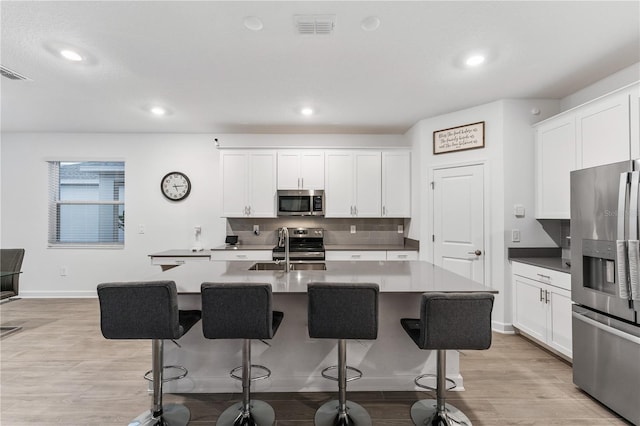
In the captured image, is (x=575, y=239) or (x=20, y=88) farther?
(x=20, y=88)

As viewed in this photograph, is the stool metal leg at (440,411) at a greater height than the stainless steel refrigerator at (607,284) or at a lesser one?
lesser

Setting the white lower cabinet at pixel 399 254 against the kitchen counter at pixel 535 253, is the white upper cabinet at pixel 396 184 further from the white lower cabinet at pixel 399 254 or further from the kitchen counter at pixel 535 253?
the kitchen counter at pixel 535 253

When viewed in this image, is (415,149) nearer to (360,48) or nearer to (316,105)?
(316,105)

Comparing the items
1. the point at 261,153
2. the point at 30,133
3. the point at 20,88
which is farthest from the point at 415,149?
the point at 30,133

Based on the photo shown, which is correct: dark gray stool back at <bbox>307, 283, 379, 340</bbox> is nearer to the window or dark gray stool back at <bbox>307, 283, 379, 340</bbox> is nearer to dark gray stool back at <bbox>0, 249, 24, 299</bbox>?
dark gray stool back at <bbox>0, 249, 24, 299</bbox>

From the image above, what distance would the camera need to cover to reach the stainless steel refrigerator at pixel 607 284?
1.91m

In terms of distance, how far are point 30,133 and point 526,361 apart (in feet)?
24.3

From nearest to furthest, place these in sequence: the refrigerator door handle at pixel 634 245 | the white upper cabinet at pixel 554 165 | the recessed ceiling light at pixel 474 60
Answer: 1. the refrigerator door handle at pixel 634 245
2. the recessed ceiling light at pixel 474 60
3. the white upper cabinet at pixel 554 165

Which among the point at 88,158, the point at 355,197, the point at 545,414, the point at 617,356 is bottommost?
the point at 545,414

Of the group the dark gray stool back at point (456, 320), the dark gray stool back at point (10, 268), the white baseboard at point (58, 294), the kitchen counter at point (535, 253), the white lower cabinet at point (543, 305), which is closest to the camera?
the dark gray stool back at point (456, 320)

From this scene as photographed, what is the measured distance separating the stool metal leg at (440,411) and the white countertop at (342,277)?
0.44 meters

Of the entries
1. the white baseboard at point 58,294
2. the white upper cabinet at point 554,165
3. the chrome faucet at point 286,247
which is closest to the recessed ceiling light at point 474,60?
the white upper cabinet at point 554,165

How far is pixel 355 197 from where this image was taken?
15.3ft

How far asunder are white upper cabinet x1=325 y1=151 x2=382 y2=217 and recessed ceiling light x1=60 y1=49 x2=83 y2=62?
9.81ft
